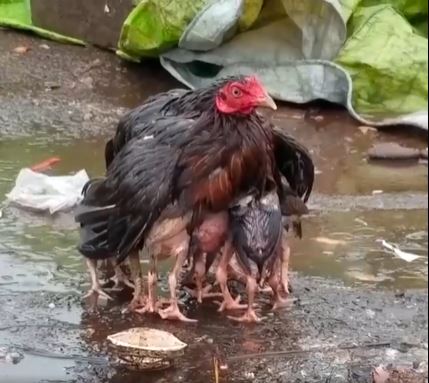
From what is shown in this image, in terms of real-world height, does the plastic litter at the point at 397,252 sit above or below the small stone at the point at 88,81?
above

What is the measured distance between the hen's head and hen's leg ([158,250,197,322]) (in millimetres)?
531

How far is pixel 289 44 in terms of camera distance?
710 cm

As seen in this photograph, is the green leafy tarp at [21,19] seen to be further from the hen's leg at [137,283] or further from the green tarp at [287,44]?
the hen's leg at [137,283]

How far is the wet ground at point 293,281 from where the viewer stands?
4062 mm

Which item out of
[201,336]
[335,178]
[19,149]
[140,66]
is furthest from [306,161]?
[140,66]

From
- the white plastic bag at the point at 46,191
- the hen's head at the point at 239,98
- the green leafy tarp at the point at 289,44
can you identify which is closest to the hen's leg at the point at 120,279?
the white plastic bag at the point at 46,191

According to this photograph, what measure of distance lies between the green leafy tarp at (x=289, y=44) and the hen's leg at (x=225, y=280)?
2.09 meters

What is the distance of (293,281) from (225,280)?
375 mm

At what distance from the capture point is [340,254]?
196 inches

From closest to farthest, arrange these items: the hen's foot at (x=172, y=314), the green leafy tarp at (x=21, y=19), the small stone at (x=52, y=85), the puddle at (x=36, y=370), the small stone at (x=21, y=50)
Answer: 1. the puddle at (x=36, y=370)
2. the hen's foot at (x=172, y=314)
3. the small stone at (x=52, y=85)
4. the small stone at (x=21, y=50)
5. the green leafy tarp at (x=21, y=19)

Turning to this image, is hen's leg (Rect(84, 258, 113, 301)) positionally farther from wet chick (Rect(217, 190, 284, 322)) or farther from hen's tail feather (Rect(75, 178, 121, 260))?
wet chick (Rect(217, 190, 284, 322))

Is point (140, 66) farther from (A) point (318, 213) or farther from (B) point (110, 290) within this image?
(B) point (110, 290)

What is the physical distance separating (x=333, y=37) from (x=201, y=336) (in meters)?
3.00

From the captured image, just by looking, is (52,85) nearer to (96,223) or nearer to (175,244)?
(96,223)
